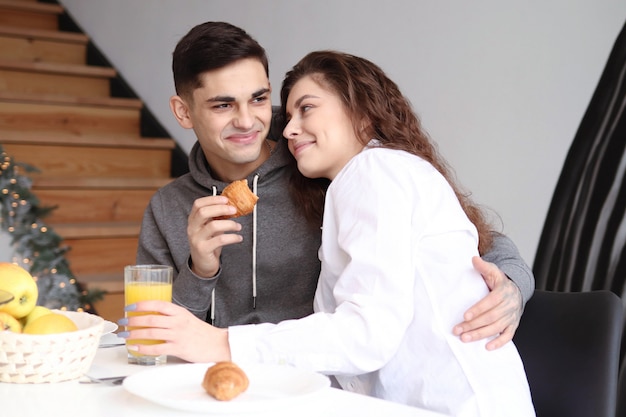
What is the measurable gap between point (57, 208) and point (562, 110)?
2.46m

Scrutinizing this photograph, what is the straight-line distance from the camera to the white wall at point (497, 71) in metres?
2.48

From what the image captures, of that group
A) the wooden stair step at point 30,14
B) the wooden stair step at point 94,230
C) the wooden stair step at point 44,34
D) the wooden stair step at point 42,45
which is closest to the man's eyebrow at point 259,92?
the wooden stair step at point 94,230

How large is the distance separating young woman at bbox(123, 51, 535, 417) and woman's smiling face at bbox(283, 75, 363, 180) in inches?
8.1

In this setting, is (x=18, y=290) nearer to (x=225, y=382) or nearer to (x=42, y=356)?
(x=42, y=356)

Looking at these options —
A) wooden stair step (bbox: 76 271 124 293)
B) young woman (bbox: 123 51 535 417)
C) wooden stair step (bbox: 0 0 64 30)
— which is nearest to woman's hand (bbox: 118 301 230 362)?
young woman (bbox: 123 51 535 417)

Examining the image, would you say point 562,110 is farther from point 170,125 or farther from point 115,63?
point 115,63

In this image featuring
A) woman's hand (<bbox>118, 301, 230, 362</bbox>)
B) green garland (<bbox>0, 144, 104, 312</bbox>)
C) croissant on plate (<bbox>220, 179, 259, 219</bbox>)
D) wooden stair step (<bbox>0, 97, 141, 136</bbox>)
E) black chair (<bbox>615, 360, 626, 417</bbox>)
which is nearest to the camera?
woman's hand (<bbox>118, 301, 230, 362</bbox>)

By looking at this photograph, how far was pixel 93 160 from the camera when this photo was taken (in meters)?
4.46

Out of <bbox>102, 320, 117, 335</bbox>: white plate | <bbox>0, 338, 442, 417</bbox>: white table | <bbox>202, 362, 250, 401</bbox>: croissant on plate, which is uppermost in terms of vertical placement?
<bbox>202, 362, 250, 401</bbox>: croissant on plate

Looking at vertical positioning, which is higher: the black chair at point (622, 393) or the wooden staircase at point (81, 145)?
the wooden staircase at point (81, 145)

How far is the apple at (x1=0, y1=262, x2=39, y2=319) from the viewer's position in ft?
4.02

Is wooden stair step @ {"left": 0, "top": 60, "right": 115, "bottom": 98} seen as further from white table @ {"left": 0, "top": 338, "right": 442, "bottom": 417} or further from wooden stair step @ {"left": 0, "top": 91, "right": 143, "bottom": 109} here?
white table @ {"left": 0, "top": 338, "right": 442, "bottom": 417}

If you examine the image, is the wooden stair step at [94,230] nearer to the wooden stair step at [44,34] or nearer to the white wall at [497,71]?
the white wall at [497,71]

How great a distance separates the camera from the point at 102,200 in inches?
166
